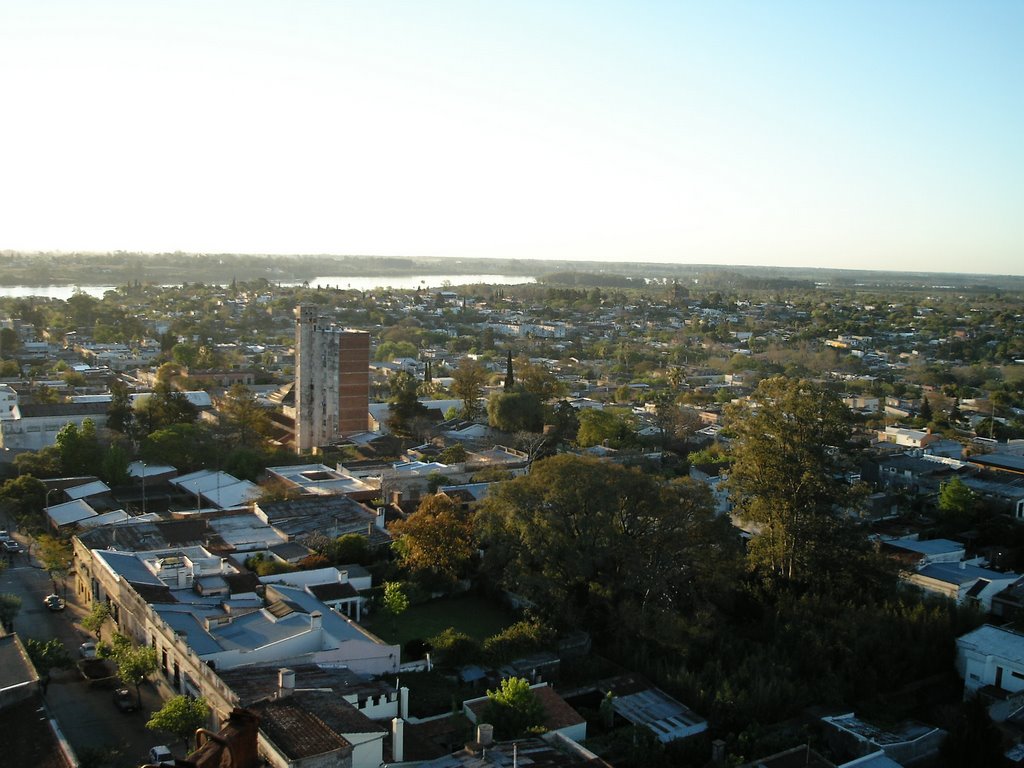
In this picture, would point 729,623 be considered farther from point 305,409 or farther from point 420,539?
point 305,409

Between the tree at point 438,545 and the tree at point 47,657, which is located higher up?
the tree at point 438,545

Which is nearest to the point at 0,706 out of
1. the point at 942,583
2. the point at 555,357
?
the point at 942,583

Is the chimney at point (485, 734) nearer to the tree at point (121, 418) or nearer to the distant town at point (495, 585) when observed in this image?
the distant town at point (495, 585)

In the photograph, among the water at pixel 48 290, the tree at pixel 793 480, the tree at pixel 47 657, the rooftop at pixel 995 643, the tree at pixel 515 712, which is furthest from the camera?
the water at pixel 48 290

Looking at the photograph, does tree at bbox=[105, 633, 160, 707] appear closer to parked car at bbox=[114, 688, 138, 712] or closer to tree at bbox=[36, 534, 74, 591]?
parked car at bbox=[114, 688, 138, 712]

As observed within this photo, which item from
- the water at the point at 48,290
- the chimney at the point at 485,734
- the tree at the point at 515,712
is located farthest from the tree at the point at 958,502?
the water at the point at 48,290

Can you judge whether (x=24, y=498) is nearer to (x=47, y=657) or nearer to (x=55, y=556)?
(x=55, y=556)
